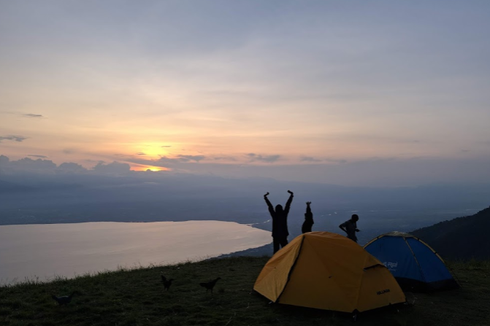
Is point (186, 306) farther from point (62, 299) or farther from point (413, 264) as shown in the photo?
point (413, 264)

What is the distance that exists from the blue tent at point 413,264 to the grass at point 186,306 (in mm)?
399

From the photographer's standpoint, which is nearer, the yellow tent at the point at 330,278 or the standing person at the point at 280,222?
the yellow tent at the point at 330,278

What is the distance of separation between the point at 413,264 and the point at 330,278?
4.05 meters

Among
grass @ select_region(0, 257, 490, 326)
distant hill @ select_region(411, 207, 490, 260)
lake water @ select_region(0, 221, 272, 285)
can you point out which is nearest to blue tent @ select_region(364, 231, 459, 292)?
grass @ select_region(0, 257, 490, 326)

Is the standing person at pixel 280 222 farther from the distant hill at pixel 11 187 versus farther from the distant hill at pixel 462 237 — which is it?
the distant hill at pixel 11 187

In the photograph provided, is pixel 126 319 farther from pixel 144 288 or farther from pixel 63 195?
pixel 63 195

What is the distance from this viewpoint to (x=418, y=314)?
8188 millimetres

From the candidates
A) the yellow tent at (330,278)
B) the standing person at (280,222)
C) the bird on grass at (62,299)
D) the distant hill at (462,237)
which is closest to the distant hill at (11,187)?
the distant hill at (462,237)

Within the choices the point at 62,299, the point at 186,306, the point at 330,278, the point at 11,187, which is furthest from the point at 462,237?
the point at 11,187

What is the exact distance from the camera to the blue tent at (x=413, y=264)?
34.1 feet

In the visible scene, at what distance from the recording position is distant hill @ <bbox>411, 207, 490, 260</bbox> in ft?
143

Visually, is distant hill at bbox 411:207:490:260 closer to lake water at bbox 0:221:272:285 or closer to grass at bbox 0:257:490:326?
lake water at bbox 0:221:272:285

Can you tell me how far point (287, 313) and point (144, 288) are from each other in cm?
469

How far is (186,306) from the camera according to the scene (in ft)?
27.9
